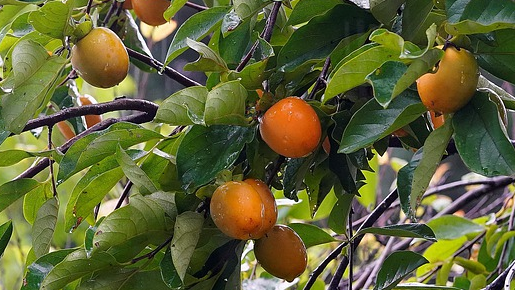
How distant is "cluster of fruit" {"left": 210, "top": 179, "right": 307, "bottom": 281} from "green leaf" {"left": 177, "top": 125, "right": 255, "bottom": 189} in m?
0.02

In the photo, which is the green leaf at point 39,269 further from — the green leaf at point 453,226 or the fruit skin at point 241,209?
the green leaf at point 453,226

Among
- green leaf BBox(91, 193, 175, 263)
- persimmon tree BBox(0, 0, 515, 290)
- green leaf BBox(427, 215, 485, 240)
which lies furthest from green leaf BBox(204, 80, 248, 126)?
green leaf BBox(427, 215, 485, 240)

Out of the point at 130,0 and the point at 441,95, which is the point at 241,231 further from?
the point at 130,0

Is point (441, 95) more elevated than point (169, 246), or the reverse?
point (441, 95)

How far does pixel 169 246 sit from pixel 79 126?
43cm

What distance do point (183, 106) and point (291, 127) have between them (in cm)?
9

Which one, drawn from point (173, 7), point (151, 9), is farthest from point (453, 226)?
point (173, 7)

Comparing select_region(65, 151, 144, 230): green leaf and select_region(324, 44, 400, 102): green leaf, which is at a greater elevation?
select_region(324, 44, 400, 102): green leaf

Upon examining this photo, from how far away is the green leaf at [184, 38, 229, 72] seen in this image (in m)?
0.60

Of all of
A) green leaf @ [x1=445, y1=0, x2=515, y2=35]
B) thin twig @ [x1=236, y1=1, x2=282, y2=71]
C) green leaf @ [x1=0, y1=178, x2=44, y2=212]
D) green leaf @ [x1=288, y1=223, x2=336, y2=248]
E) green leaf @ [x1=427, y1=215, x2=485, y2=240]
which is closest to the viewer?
green leaf @ [x1=445, y1=0, x2=515, y2=35]

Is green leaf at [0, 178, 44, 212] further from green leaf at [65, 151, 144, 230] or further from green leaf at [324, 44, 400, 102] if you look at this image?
green leaf at [324, 44, 400, 102]

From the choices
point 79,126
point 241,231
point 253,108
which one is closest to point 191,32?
point 253,108

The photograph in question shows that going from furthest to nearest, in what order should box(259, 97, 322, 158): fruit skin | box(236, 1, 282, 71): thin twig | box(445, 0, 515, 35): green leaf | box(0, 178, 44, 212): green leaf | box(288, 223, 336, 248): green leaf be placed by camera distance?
box(288, 223, 336, 248): green leaf, box(0, 178, 44, 212): green leaf, box(236, 1, 282, 71): thin twig, box(259, 97, 322, 158): fruit skin, box(445, 0, 515, 35): green leaf

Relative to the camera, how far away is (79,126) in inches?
40.9
